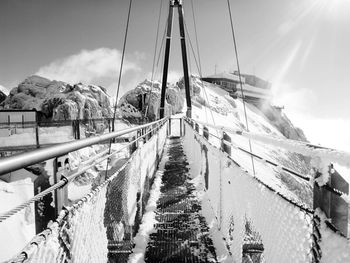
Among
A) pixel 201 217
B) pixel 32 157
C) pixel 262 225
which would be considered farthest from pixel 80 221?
pixel 201 217

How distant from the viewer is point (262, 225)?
85.4 inches

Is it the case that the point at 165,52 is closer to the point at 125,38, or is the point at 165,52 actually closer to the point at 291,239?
the point at 125,38

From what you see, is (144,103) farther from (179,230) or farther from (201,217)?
(179,230)

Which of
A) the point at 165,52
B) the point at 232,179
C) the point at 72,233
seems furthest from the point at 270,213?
the point at 165,52

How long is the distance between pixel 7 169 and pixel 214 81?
9285 cm

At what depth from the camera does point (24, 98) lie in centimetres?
5134

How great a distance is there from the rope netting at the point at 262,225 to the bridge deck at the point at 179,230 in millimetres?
228

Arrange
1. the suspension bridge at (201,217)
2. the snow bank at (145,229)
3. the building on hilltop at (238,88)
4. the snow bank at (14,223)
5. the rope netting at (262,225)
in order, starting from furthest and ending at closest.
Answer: the building on hilltop at (238,88) → the snow bank at (14,223) → the snow bank at (145,229) → the rope netting at (262,225) → the suspension bridge at (201,217)

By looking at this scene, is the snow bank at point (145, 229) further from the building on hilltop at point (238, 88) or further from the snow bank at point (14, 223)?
the building on hilltop at point (238, 88)

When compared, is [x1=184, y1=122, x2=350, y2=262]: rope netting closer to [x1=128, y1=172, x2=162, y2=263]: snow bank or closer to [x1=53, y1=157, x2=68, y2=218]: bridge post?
[x1=128, y1=172, x2=162, y2=263]: snow bank

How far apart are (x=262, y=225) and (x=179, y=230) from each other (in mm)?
2077

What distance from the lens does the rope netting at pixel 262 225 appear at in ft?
4.44

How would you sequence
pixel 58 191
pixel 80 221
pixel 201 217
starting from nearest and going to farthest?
pixel 58 191 → pixel 80 221 → pixel 201 217

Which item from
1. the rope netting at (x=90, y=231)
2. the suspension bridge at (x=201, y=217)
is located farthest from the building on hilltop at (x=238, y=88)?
the rope netting at (x=90, y=231)
